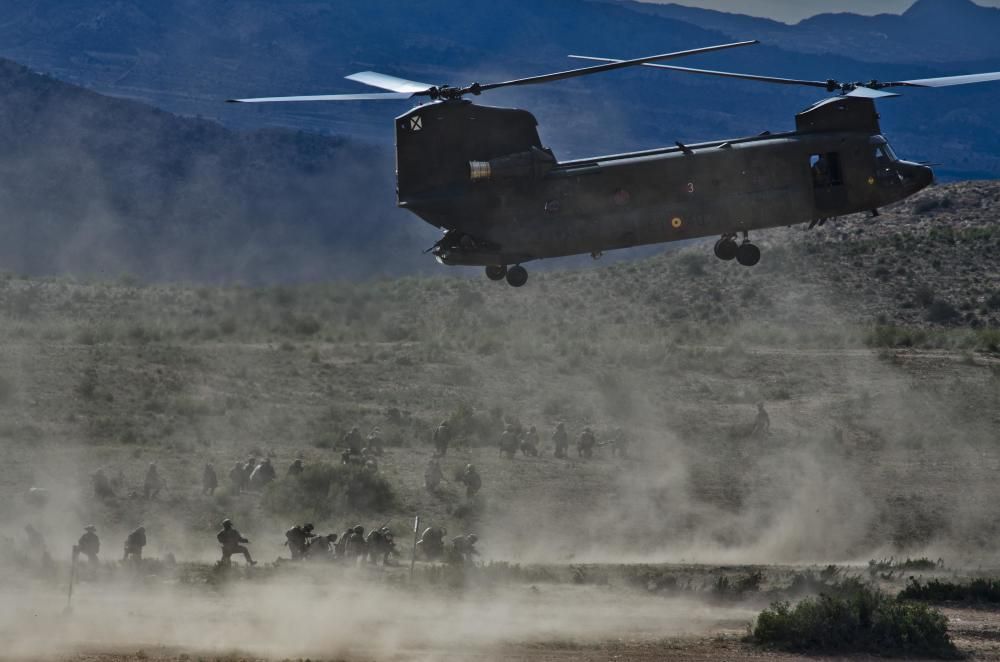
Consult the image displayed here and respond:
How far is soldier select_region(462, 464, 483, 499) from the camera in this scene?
35.2 m

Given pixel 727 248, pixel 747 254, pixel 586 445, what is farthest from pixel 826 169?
pixel 586 445

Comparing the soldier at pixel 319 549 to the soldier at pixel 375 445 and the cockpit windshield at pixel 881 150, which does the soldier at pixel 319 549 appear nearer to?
the soldier at pixel 375 445

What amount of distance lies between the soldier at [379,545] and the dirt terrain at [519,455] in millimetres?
745

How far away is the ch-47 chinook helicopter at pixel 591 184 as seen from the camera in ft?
80.7

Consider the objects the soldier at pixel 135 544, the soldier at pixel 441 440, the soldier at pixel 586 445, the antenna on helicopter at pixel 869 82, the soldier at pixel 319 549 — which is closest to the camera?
the antenna on helicopter at pixel 869 82

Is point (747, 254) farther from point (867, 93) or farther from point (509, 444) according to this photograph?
point (509, 444)

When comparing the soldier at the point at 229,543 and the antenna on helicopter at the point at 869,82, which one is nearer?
the antenna on helicopter at the point at 869,82

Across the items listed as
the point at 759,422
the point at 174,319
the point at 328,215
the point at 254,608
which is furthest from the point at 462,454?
the point at 328,215

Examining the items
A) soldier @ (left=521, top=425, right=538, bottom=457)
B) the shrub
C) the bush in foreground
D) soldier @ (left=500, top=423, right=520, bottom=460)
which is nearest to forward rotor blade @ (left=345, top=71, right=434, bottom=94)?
the bush in foreground

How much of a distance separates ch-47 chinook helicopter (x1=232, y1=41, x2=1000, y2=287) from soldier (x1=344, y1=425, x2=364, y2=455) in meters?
13.9

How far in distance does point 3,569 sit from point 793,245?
46.6 m

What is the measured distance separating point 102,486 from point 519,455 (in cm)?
1131

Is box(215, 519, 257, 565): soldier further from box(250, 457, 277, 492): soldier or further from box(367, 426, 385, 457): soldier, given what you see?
box(367, 426, 385, 457): soldier

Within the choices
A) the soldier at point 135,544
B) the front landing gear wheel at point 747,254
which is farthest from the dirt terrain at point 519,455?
the front landing gear wheel at point 747,254
